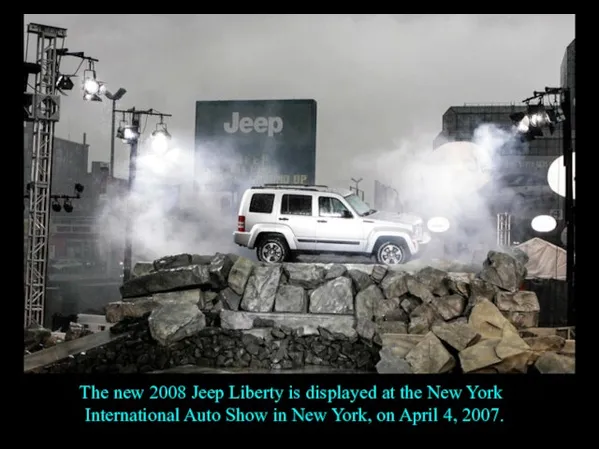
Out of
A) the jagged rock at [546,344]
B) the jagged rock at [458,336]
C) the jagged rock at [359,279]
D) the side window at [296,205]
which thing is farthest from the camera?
the side window at [296,205]

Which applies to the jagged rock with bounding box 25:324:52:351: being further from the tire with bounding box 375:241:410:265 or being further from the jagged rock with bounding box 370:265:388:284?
the tire with bounding box 375:241:410:265

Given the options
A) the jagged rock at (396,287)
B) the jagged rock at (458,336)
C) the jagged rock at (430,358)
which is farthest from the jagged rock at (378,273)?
the jagged rock at (430,358)

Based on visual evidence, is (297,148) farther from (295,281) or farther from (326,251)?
(295,281)

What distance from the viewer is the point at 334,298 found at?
10727mm

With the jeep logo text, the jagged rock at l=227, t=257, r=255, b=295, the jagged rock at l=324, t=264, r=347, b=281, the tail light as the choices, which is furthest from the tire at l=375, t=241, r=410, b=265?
the jeep logo text

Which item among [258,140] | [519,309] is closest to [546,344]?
[519,309]

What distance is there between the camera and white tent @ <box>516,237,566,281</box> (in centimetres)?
1382

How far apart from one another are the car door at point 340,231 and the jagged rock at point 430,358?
11.7 feet

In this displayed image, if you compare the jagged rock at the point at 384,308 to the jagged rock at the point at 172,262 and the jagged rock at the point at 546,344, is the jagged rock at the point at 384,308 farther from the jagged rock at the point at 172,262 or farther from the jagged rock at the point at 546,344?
the jagged rock at the point at 172,262

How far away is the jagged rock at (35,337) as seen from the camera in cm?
1105

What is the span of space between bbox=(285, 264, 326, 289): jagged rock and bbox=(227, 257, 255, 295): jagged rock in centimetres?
83
